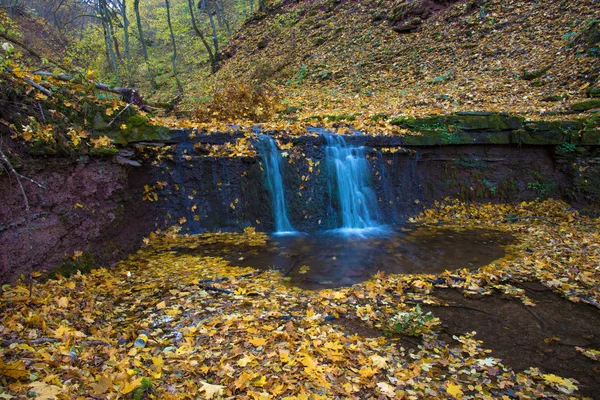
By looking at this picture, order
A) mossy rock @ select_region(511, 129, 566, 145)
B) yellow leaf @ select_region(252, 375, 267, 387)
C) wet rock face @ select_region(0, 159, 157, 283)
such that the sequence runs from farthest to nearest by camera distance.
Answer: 1. mossy rock @ select_region(511, 129, 566, 145)
2. wet rock face @ select_region(0, 159, 157, 283)
3. yellow leaf @ select_region(252, 375, 267, 387)

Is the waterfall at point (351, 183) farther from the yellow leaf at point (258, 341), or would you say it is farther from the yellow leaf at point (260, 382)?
the yellow leaf at point (260, 382)

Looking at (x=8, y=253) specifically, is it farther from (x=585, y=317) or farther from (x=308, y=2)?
(x=308, y=2)

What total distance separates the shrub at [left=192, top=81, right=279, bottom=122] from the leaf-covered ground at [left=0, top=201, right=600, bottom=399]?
722 cm

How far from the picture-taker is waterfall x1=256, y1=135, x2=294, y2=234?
866cm

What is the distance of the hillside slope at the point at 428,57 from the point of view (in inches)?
489

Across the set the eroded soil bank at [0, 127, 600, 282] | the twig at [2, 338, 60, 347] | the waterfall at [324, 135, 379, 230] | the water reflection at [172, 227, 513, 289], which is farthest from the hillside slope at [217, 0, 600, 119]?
the twig at [2, 338, 60, 347]

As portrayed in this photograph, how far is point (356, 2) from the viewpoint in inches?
880

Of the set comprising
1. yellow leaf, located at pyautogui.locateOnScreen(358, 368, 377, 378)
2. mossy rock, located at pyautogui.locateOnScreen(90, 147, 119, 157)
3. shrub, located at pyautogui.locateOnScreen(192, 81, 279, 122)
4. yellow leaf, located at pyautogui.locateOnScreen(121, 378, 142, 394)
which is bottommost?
yellow leaf, located at pyautogui.locateOnScreen(358, 368, 377, 378)

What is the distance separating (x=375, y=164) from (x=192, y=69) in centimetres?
2343

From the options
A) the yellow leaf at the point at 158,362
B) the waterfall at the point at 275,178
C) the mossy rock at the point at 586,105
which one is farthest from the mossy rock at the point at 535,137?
the yellow leaf at the point at 158,362

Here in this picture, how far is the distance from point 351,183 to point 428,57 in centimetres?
1095

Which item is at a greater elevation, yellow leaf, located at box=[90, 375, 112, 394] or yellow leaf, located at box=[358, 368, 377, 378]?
yellow leaf, located at box=[90, 375, 112, 394]

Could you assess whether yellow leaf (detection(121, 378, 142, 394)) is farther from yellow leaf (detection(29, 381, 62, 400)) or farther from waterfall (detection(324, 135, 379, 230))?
waterfall (detection(324, 135, 379, 230))

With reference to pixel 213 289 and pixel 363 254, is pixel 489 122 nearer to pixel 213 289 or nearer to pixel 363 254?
pixel 363 254
